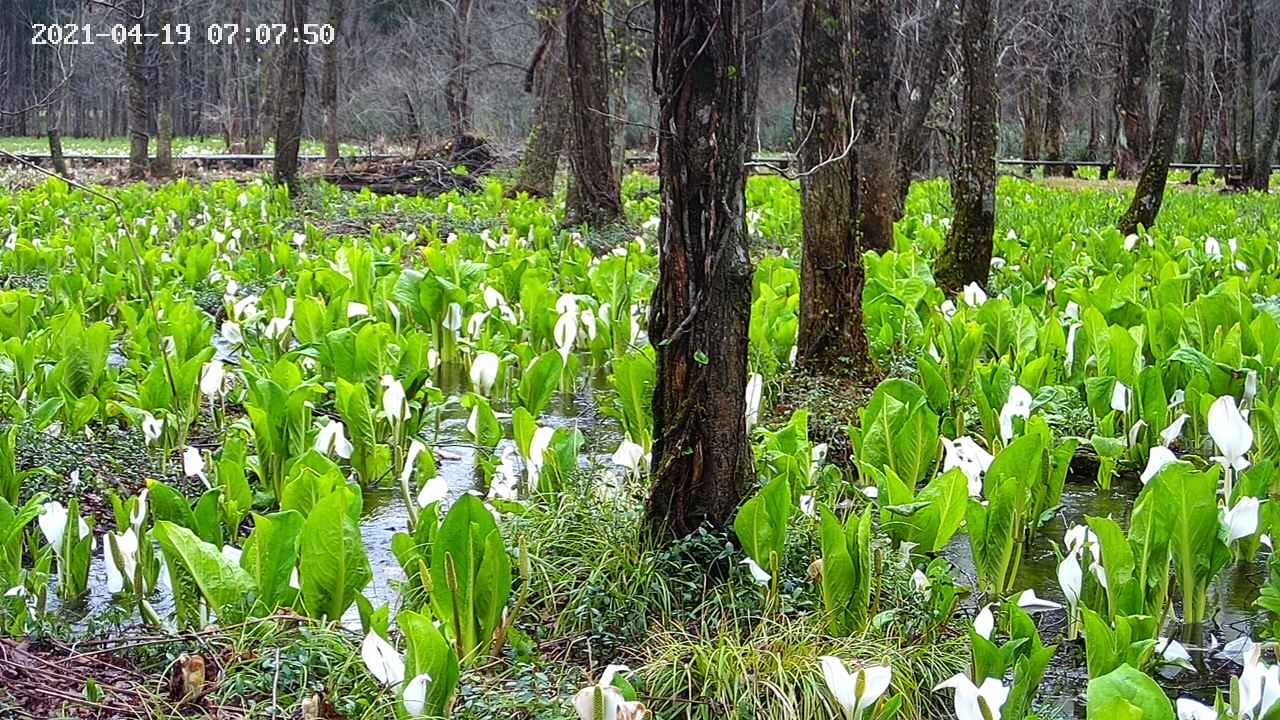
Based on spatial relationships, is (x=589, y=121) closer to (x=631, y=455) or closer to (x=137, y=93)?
(x=137, y=93)

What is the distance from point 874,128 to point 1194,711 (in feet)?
16.2

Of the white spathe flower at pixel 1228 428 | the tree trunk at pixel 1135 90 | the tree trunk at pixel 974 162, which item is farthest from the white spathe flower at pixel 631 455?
the tree trunk at pixel 1135 90

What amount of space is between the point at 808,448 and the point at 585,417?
81.6 inches

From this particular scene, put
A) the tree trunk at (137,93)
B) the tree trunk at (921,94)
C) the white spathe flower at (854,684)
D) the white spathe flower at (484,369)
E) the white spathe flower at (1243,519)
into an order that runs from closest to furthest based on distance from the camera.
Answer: the white spathe flower at (854,684), the white spathe flower at (1243,519), the white spathe flower at (484,369), the tree trunk at (921,94), the tree trunk at (137,93)

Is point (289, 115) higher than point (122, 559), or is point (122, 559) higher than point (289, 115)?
point (289, 115)

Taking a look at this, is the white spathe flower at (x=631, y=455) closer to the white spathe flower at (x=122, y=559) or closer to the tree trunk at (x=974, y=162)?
the white spathe flower at (x=122, y=559)

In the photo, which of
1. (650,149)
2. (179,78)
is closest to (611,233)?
(650,149)

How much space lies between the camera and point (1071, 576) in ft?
9.67

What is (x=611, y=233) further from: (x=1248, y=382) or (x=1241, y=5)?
(x=1241, y=5)

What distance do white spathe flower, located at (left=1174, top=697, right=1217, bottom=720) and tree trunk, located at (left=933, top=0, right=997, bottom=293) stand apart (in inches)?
229

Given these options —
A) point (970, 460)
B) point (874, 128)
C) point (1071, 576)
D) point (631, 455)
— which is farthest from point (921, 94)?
point (1071, 576)

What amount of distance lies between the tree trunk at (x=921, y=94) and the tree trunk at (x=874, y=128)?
5.25 meters

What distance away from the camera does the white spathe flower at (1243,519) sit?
10.0 feet

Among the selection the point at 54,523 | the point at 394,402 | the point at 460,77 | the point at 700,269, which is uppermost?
the point at 460,77
